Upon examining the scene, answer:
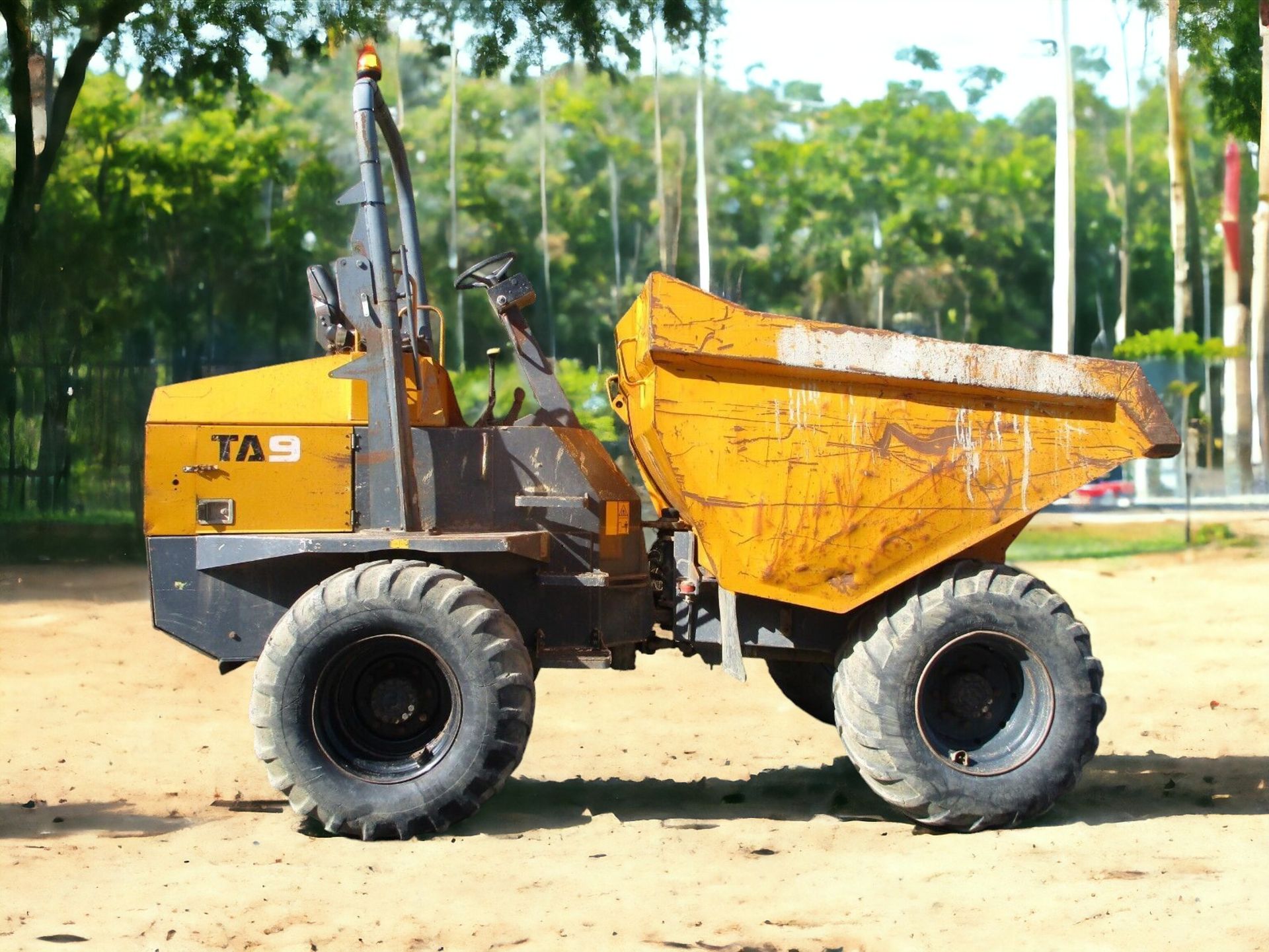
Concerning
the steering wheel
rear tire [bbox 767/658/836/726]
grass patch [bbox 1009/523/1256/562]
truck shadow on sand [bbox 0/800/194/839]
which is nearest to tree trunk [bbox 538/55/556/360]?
grass patch [bbox 1009/523/1256/562]

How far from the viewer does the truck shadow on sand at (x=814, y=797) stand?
706 centimetres

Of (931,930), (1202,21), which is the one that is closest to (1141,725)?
(931,930)

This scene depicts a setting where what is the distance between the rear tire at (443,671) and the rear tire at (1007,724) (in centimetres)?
151

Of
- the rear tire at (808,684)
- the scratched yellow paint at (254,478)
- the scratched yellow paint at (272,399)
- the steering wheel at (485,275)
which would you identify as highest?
the steering wheel at (485,275)

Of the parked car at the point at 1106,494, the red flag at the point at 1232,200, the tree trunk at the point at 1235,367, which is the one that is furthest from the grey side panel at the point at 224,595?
the red flag at the point at 1232,200

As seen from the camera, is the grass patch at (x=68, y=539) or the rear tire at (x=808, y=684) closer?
the rear tire at (x=808, y=684)

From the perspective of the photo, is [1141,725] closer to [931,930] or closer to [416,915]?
[931,930]

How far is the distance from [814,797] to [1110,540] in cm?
1496

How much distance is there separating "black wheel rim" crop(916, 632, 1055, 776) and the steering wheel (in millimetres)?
2698

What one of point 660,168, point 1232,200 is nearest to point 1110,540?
point 1232,200

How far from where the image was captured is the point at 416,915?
5.46m

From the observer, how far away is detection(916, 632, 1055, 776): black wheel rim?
6.81 meters

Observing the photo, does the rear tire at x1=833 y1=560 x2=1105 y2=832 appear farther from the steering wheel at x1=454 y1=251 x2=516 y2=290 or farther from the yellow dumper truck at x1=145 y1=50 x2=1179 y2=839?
the steering wheel at x1=454 y1=251 x2=516 y2=290

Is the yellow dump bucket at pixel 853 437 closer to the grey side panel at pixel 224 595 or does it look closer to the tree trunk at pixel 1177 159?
the grey side panel at pixel 224 595
